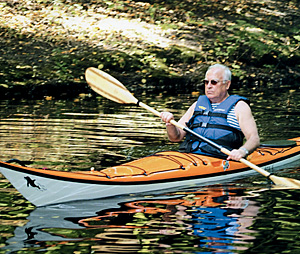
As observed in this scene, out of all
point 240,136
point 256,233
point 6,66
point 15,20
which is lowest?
point 256,233

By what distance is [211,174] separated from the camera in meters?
6.72

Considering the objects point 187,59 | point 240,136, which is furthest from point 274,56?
point 240,136

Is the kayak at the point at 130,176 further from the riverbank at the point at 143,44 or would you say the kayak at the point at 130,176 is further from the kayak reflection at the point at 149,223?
the riverbank at the point at 143,44

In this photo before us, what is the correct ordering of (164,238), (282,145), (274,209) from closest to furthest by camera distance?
(164,238) < (274,209) < (282,145)

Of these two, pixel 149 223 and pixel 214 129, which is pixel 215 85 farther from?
pixel 149 223

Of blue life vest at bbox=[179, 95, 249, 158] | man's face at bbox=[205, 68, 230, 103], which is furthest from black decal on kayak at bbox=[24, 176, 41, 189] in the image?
man's face at bbox=[205, 68, 230, 103]

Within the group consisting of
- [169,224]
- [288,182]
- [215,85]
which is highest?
[215,85]

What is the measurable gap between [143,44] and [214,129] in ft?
35.4

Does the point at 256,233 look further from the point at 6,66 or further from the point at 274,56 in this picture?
the point at 274,56

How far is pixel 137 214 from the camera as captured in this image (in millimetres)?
5461

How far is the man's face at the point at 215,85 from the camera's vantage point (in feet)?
22.4

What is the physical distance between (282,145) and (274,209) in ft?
8.19

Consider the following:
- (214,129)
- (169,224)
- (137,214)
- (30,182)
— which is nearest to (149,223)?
(169,224)

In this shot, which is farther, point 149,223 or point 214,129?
point 214,129
